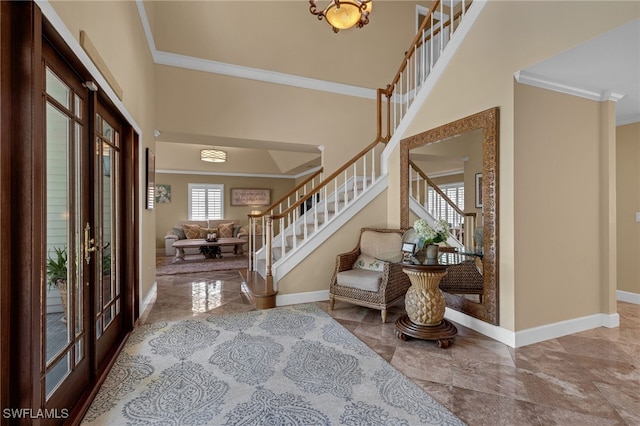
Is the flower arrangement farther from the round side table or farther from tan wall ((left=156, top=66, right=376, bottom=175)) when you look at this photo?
tan wall ((left=156, top=66, right=376, bottom=175))

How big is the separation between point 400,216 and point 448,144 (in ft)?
3.85

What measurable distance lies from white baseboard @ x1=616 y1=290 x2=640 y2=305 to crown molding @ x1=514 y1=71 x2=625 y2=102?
96.7 inches

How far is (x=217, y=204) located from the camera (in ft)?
31.4

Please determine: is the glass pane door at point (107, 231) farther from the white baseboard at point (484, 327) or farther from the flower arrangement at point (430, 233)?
the white baseboard at point (484, 327)

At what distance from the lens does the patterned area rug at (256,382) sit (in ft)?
5.50

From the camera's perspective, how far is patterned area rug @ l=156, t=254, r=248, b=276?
588 centimetres

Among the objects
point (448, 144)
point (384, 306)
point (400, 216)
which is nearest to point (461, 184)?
point (448, 144)

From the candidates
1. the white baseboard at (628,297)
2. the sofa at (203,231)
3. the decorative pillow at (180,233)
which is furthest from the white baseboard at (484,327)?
the decorative pillow at (180,233)

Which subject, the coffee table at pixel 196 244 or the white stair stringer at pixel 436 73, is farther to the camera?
the coffee table at pixel 196 244

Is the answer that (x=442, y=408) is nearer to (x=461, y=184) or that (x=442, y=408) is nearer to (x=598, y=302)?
(x=461, y=184)

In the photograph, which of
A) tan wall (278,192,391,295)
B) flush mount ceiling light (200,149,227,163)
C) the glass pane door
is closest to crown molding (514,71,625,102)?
tan wall (278,192,391,295)

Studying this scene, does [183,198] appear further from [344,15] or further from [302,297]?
[344,15]

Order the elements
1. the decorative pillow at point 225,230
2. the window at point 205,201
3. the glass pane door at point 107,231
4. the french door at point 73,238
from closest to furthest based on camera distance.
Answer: the french door at point 73,238
the glass pane door at point 107,231
the decorative pillow at point 225,230
the window at point 205,201

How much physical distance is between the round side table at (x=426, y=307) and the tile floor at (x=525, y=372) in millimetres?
112
